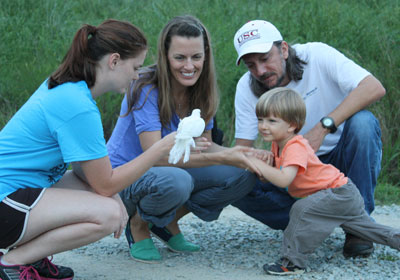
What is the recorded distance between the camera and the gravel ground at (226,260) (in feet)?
10.6

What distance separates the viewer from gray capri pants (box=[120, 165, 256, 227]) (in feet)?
10.7

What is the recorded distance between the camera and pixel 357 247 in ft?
11.4

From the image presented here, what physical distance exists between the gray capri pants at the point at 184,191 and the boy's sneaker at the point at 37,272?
0.59 meters

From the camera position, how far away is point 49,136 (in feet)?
9.03

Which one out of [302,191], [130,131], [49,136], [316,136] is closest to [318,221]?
[302,191]

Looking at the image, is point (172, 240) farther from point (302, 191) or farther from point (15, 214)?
point (15, 214)

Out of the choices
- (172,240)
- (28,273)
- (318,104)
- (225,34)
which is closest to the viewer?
(28,273)

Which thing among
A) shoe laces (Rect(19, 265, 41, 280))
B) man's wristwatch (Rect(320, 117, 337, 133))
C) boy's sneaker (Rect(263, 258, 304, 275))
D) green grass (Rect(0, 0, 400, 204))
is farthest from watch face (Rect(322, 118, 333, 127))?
green grass (Rect(0, 0, 400, 204))

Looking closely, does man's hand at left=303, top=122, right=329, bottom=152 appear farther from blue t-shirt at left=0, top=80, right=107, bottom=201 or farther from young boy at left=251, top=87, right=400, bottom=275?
blue t-shirt at left=0, top=80, right=107, bottom=201

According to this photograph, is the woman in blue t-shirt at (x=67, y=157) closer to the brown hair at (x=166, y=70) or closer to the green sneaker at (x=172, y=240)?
the brown hair at (x=166, y=70)

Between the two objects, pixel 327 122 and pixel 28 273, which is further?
pixel 327 122

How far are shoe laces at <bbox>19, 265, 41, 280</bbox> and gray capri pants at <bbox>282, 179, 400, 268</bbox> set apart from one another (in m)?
1.43

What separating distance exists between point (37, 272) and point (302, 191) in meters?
1.65

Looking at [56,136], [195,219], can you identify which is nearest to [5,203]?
[56,136]
